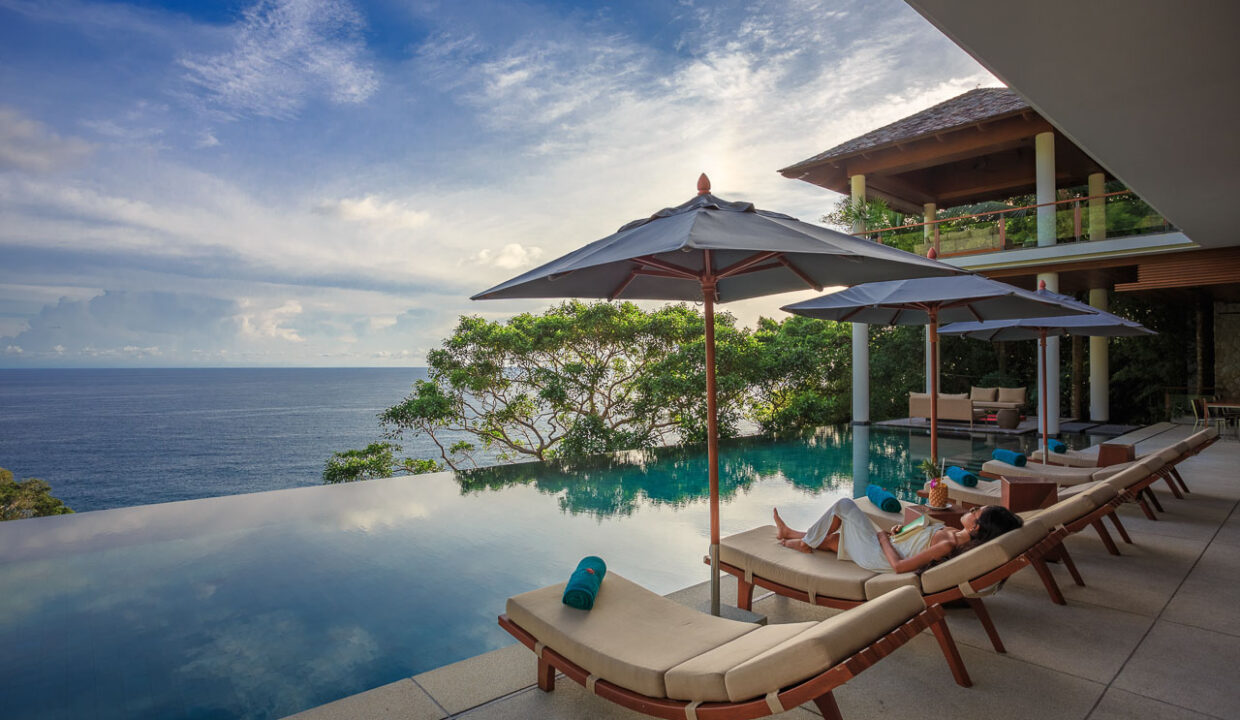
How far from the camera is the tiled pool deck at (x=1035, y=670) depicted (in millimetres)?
2545

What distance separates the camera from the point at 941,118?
13.8 m

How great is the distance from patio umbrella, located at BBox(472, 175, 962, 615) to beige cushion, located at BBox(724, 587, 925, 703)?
1.19 metres

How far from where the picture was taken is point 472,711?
261cm

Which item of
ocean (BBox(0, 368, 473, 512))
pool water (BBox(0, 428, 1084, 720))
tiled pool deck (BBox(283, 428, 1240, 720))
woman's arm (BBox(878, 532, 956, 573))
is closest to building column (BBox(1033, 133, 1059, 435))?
pool water (BBox(0, 428, 1084, 720))

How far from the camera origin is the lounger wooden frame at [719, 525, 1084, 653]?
288cm

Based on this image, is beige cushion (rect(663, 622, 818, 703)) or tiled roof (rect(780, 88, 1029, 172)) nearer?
beige cushion (rect(663, 622, 818, 703))

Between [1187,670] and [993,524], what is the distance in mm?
916

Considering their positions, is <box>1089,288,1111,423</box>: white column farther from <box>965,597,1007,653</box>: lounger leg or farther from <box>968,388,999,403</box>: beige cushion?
<box>965,597,1007,653</box>: lounger leg

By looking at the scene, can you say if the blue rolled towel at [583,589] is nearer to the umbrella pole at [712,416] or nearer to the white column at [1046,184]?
the umbrella pole at [712,416]

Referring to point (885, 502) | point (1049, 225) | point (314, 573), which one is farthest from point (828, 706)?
point (1049, 225)

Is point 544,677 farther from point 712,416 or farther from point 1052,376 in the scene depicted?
point 1052,376

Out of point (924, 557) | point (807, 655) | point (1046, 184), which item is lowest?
point (924, 557)

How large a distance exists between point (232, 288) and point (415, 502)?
131 ft

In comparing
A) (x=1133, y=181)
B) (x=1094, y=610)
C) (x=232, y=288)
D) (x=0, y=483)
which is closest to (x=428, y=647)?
(x=1094, y=610)
